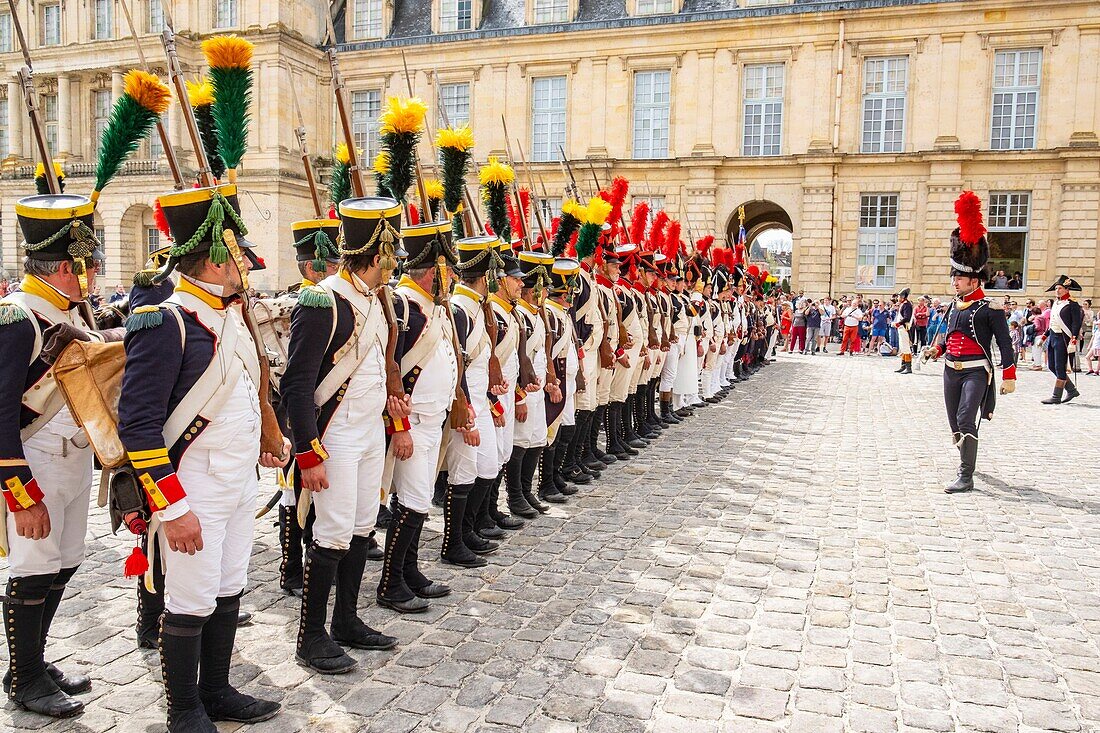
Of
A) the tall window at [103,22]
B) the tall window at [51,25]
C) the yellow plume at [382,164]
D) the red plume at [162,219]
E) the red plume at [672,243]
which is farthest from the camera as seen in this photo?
the tall window at [51,25]

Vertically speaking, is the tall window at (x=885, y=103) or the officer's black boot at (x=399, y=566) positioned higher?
the tall window at (x=885, y=103)

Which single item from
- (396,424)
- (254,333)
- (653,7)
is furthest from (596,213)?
(653,7)

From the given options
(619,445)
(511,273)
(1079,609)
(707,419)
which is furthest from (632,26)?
(1079,609)

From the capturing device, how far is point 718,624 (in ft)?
15.8

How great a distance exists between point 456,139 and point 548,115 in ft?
99.2

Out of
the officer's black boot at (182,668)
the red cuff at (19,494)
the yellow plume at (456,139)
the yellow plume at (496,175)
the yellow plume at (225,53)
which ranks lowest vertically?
the officer's black boot at (182,668)

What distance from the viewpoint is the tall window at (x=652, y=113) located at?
3316cm

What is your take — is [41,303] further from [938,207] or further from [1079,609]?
[938,207]

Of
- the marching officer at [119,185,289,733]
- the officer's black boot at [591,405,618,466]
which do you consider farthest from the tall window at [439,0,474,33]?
the marching officer at [119,185,289,733]

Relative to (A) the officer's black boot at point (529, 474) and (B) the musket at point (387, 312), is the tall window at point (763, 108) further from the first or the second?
(B) the musket at point (387, 312)

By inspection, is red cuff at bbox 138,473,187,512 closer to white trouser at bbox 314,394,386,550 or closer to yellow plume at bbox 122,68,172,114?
white trouser at bbox 314,394,386,550

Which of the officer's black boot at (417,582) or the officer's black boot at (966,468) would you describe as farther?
the officer's black boot at (966,468)

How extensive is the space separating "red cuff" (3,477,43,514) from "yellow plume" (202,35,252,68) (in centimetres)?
203

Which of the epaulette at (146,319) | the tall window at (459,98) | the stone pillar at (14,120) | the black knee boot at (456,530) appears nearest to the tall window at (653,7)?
the tall window at (459,98)
